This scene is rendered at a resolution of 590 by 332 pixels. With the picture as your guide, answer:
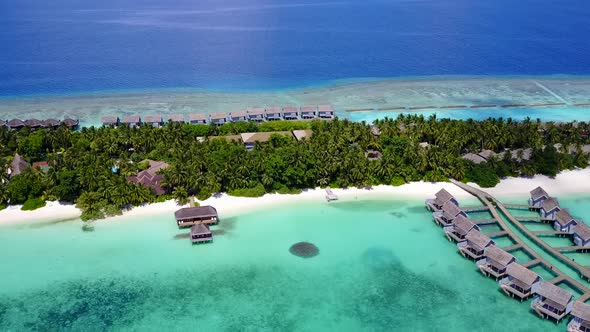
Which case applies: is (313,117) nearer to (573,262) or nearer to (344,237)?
(344,237)

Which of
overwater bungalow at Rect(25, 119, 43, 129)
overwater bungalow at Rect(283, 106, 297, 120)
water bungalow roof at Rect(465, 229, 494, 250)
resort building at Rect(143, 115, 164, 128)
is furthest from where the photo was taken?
overwater bungalow at Rect(283, 106, 297, 120)

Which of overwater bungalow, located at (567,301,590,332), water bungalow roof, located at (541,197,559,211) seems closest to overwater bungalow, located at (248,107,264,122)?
water bungalow roof, located at (541,197,559,211)

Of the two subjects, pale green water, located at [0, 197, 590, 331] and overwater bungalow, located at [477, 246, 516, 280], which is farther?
overwater bungalow, located at [477, 246, 516, 280]

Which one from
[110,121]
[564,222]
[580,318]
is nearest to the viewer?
[580,318]

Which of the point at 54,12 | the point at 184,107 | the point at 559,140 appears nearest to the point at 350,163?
the point at 559,140

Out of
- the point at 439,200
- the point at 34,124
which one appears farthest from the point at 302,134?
the point at 34,124

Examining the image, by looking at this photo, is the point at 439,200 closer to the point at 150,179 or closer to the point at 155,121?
the point at 150,179

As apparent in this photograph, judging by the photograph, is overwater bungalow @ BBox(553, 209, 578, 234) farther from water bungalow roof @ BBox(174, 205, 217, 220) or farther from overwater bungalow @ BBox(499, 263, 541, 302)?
water bungalow roof @ BBox(174, 205, 217, 220)
